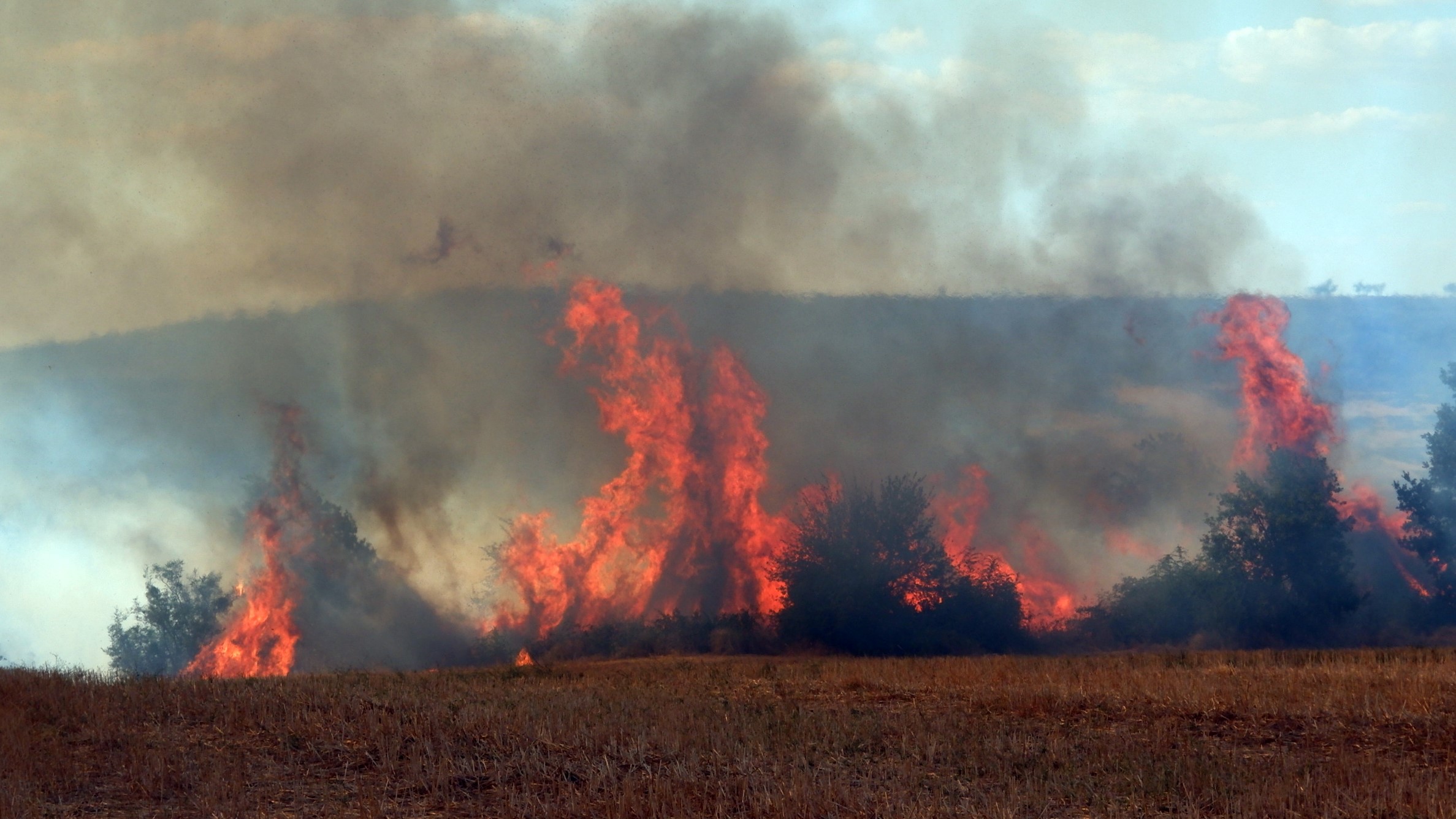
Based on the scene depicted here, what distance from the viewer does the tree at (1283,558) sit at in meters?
49.5

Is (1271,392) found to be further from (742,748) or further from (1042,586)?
(742,748)

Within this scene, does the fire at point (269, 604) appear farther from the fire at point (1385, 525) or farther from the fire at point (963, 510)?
the fire at point (1385, 525)

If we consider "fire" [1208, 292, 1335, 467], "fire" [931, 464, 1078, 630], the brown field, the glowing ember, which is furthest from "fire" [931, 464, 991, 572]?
the brown field

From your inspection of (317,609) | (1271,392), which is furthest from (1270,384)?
(317,609)

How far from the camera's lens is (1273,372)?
182 feet

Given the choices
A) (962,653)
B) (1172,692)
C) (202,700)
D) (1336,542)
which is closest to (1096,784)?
(1172,692)

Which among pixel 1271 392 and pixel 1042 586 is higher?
pixel 1271 392

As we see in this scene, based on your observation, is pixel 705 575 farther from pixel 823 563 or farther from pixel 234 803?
pixel 234 803

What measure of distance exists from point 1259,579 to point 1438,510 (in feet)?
44.3

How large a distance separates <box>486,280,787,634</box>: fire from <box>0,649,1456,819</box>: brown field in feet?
76.7

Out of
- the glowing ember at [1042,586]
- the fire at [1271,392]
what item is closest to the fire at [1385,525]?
the fire at [1271,392]

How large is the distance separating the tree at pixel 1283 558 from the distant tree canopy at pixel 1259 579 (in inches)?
1.5

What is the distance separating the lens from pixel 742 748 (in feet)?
57.6

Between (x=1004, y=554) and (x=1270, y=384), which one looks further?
(x=1270, y=384)
